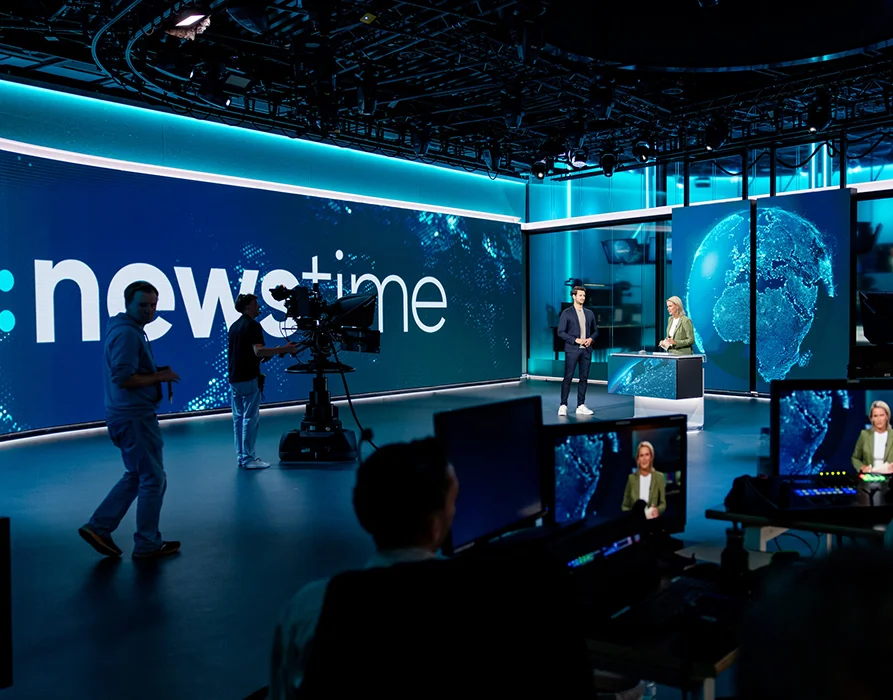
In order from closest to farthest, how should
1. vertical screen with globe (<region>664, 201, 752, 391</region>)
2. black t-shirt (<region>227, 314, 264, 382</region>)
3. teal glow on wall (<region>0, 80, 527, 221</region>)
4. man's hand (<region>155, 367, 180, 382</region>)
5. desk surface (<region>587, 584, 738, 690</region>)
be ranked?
1. desk surface (<region>587, 584, 738, 690</region>)
2. man's hand (<region>155, 367, 180, 382</region>)
3. black t-shirt (<region>227, 314, 264, 382</region>)
4. teal glow on wall (<region>0, 80, 527, 221</region>)
5. vertical screen with globe (<region>664, 201, 752, 391</region>)

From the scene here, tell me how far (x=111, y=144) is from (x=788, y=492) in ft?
29.6

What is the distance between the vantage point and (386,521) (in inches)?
60.5

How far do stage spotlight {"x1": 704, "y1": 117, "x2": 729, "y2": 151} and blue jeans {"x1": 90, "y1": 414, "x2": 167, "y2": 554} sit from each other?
28.3ft

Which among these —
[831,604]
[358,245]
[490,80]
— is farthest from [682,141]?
[831,604]

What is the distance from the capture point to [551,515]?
8.20 ft

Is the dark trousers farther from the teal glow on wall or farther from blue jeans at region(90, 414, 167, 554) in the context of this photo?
blue jeans at region(90, 414, 167, 554)

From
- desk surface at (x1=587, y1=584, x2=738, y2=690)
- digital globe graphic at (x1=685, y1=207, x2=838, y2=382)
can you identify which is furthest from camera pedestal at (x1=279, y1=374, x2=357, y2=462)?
digital globe graphic at (x1=685, y1=207, x2=838, y2=382)

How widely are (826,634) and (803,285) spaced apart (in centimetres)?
1208

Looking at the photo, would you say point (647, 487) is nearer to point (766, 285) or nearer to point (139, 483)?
point (139, 483)

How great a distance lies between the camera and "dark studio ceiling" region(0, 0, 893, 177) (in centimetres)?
342

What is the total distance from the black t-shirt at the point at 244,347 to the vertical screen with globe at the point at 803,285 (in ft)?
26.9

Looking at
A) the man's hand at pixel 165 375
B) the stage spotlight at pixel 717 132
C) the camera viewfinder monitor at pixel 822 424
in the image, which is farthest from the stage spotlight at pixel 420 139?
the camera viewfinder monitor at pixel 822 424

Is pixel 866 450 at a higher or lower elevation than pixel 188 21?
lower

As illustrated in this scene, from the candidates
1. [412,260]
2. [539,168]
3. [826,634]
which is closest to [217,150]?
[412,260]
